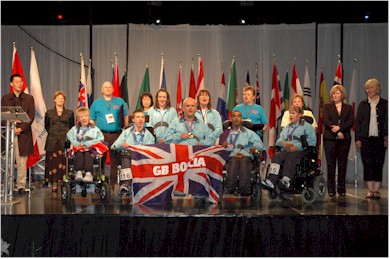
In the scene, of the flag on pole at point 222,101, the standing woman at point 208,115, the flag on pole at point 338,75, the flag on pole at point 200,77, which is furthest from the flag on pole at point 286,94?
the standing woman at point 208,115

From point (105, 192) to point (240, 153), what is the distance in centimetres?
144

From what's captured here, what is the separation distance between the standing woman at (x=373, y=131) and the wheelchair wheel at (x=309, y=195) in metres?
0.86

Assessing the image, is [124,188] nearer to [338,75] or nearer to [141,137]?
[141,137]

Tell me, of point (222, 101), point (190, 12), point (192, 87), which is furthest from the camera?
point (190, 12)

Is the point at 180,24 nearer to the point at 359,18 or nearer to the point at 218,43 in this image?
the point at 218,43

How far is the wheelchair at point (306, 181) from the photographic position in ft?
20.7

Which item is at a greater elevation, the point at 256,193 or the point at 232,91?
the point at 232,91

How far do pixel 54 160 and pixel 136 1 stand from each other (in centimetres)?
348

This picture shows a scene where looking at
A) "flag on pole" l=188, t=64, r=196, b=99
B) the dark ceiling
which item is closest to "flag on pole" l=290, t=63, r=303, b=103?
the dark ceiling

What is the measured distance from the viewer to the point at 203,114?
23.1 feet

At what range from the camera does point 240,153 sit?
643 cm

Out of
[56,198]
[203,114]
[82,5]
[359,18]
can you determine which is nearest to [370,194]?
[203,114]

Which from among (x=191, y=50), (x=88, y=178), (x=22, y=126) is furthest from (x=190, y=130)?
(x=191, y=50)

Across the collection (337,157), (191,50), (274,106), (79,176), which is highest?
(191,50)
